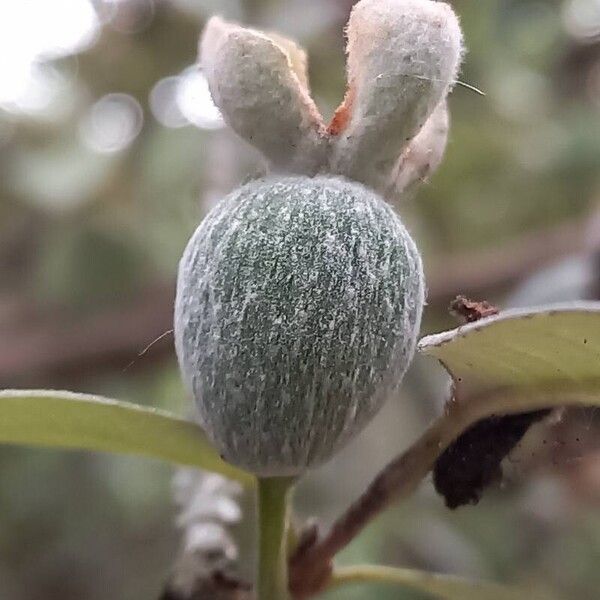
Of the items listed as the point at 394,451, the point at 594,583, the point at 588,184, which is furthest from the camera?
the point at 588,184

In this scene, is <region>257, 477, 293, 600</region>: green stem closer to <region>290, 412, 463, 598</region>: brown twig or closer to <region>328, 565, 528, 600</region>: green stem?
<region>290, 412, 463, 598</region>: brown twig

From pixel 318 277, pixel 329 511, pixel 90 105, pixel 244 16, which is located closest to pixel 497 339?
pixel 318 277

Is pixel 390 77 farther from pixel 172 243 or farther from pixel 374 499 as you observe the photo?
pixel 172 243

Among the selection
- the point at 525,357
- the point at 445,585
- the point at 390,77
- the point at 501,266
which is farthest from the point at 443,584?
the point at 501,266

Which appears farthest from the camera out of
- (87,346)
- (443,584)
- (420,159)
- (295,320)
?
(87,346)

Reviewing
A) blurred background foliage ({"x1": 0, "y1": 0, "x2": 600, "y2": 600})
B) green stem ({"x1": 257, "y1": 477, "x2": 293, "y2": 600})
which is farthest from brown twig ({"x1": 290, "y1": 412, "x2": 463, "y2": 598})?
blurred background foliage ({"x1": 0, "y1": 0, "x2": 600, "y2": 600})

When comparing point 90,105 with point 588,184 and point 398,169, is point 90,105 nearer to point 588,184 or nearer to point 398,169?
point 588,184
